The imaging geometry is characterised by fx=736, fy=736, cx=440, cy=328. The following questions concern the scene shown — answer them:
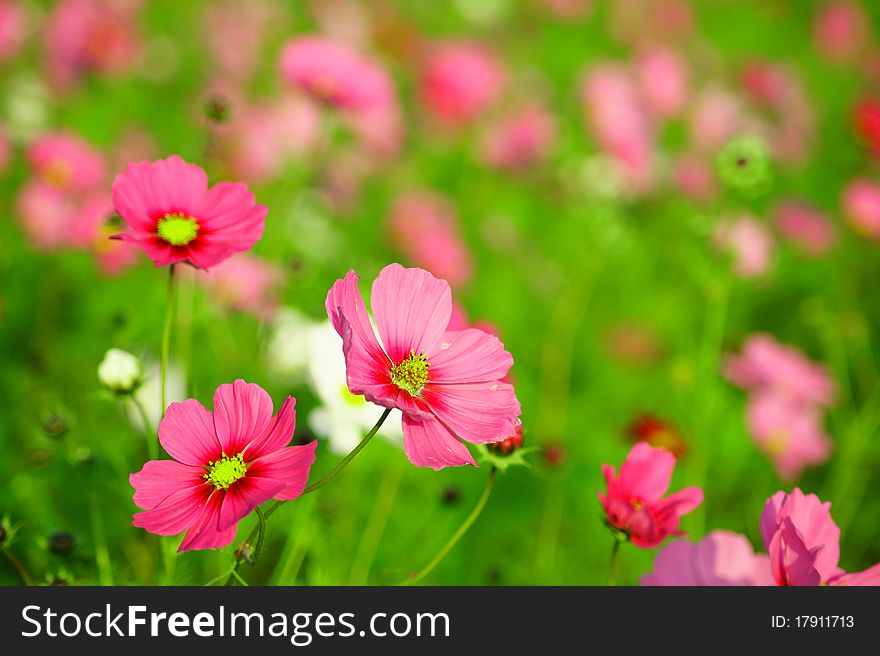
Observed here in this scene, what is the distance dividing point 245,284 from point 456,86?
1.03 metres

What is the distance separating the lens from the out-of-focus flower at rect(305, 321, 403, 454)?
0.83 m

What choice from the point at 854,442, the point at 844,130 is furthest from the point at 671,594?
the point at 844,130

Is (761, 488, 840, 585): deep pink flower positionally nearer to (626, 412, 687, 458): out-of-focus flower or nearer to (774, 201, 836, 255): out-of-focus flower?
(626, 412, 687, 458): out-of-focus flower

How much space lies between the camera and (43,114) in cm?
184

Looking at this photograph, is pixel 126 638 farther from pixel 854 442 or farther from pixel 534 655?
pixel 854 442

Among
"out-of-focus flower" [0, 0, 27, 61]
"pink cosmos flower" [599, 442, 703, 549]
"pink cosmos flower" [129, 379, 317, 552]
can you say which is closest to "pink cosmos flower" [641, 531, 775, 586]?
"pink cosmos flower" [599, 442, 703, 549]

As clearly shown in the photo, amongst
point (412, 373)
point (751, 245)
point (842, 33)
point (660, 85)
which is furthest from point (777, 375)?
point (842, 33)

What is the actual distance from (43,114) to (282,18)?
1.01 metres

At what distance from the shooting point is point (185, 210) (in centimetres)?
60

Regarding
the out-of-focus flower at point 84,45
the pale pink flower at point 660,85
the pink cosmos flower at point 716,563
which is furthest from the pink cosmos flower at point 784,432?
the out-of-focus flower at point 84,45

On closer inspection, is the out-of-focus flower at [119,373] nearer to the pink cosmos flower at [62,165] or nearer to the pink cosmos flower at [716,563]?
the pink cosmos flower at [716,563]

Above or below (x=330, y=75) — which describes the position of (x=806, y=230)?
above

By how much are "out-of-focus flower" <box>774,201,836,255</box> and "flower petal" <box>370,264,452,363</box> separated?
1553 millimetres

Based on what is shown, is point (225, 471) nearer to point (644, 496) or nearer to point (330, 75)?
point (644, 496)
